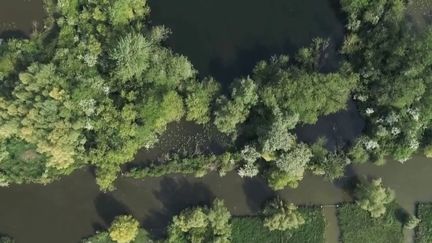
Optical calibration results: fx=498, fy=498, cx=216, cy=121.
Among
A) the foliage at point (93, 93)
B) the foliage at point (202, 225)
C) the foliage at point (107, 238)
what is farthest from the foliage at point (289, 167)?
the foliage at point (107, 238)

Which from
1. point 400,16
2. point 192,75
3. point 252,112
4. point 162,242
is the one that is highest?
point 400,16

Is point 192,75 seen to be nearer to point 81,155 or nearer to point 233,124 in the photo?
point 233,124

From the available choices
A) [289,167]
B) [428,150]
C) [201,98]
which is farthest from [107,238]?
[428,150]

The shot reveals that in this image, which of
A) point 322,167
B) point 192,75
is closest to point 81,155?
point 192,75

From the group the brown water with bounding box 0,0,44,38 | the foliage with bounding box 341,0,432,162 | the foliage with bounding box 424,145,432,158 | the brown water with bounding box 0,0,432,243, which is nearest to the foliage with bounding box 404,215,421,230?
the brown water with bounding box 0,0,432,243

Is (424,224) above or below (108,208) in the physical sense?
below

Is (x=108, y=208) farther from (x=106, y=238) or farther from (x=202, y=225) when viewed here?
(x=202, y=225)
